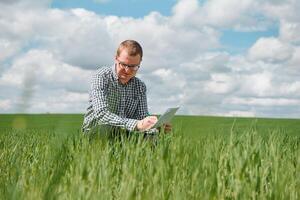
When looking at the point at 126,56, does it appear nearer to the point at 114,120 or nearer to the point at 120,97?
the point at 114,120

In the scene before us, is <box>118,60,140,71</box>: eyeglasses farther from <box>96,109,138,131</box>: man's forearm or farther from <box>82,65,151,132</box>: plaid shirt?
<box>96,109,138,131</box>: man's forearm

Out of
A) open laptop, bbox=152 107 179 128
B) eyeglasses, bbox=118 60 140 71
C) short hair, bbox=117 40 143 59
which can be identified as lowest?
open laptop, bbox=152 107 179 128

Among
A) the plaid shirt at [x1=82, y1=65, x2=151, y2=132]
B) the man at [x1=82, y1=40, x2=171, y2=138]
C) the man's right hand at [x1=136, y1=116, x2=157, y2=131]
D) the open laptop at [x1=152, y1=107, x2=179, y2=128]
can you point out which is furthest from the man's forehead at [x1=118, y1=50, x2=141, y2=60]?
the open laptop at [x1=152, y1=107, x2=179, y2=128]

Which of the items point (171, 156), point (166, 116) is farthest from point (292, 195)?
point (166, 116)

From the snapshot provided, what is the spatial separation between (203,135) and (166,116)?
26.6 inches

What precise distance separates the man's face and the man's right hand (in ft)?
1.85

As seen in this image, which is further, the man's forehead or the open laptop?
the man's forehead

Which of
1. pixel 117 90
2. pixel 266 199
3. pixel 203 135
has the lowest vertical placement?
pixel 266 199

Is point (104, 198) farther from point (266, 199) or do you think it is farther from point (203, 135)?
point (203, 135)

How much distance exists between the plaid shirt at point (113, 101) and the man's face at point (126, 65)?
15cm

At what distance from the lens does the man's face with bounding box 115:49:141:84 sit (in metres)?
4.45

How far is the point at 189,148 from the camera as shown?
Answer: 3.39 metres

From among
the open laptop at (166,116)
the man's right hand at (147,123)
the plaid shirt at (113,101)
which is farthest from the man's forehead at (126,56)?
the open laptop at (166,116)

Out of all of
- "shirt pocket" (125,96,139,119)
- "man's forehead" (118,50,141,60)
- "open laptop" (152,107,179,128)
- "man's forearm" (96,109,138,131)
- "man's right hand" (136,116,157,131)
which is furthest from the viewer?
"shirt pocket" (125,96,139,119)
